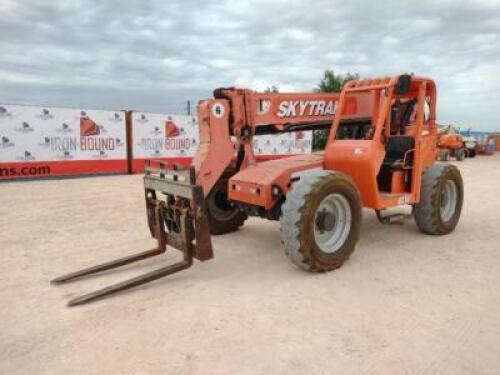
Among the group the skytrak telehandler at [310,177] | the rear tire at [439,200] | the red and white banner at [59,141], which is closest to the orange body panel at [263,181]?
the skytrak telehandler at [310,177]

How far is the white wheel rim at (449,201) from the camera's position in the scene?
698 centimetres

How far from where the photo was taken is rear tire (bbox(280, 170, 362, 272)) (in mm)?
4762

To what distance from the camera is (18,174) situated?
1313cm

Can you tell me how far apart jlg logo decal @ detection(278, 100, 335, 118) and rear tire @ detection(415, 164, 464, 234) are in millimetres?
1813

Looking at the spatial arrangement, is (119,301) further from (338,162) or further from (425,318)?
(338,162)

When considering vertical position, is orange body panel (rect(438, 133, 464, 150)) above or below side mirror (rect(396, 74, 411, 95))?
below

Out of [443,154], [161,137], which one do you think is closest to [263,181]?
[161,137]

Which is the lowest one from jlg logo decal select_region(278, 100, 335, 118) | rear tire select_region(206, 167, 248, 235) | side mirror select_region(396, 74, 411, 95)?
rear tire select_region(206, 167, 248, 235)

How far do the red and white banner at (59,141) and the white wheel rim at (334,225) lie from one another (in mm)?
11159

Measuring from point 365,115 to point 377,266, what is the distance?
2.48 m

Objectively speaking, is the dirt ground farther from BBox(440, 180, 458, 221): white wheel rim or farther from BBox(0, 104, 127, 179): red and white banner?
BBox(0, 104, 127, 179): red and white banner

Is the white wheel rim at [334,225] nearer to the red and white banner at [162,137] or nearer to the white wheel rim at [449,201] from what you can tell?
the white wheel rim at [449,201]

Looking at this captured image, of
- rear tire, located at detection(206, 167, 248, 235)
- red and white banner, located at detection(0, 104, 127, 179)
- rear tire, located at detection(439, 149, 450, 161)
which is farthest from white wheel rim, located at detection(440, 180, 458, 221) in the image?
rear tire, located at detection(439, 149, 450, 161)

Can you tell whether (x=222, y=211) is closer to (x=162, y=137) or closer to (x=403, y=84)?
(x=403, y=84)
